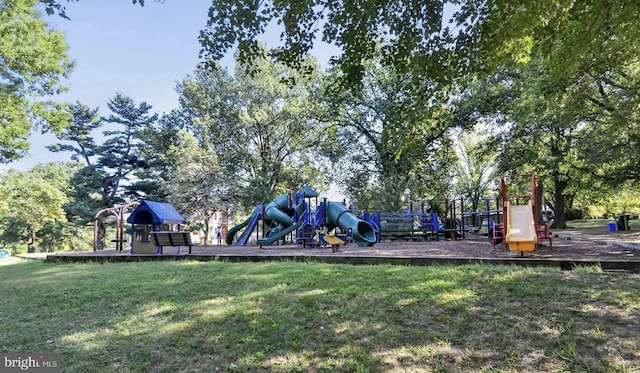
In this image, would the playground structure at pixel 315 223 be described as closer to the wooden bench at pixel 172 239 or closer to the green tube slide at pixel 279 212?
the green tube slide at pixel 279 212

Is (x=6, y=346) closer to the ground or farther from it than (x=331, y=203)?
closer to the ground

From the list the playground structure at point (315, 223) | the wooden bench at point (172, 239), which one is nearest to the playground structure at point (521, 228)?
the playground structure at point (315, 223)

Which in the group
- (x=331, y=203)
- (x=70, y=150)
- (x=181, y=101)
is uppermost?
(x=181, y=101)

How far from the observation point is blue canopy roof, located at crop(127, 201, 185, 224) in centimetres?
1263

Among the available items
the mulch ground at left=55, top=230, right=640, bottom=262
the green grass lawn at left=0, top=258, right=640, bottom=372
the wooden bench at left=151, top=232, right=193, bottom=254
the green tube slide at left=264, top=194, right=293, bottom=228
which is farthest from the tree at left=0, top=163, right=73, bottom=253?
the green grass lawn at left=0, top=258, right=640, bottom=372

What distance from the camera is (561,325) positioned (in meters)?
3.71

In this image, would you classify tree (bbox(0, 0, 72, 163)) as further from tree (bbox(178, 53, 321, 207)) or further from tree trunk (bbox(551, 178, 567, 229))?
tree trunk (bbox(551, 178, 567, 229))

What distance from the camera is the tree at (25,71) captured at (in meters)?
16.2

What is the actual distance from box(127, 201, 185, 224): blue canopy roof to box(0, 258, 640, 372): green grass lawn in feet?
21.6

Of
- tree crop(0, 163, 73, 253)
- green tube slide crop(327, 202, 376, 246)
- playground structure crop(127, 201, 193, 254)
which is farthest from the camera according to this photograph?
tree crop(0, 163, 73, 253)

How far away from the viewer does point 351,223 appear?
46.6 ft

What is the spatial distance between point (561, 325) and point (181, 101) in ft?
102

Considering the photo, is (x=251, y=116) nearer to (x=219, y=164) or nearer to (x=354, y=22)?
(x=219, y=164)

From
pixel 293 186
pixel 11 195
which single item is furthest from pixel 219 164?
pixel 11 195
